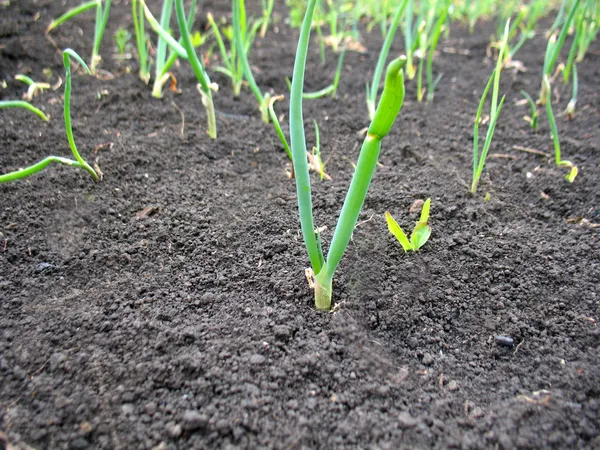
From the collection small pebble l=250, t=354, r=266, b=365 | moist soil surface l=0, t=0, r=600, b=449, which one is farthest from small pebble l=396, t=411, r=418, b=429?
small pebble l=250, t=354, r=266, b=365

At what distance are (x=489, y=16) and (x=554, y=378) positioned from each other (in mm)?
2780

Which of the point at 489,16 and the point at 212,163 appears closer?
the point at 212,163

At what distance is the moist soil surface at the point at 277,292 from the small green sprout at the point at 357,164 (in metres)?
0.17

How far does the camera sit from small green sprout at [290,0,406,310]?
2.09 ft

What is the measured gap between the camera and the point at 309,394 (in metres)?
0.79

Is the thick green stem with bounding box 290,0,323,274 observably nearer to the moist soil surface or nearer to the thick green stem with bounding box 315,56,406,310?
the thick green stem with bounding box 315,56,406,310

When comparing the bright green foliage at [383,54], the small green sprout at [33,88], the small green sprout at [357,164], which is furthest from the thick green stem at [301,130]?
the small green sprout at [33,88]

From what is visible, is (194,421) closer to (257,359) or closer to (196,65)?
(257,359)

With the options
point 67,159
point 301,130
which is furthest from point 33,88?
point 301,130

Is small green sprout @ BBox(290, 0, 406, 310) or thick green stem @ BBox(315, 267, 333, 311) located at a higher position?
small green sprout @ BBox(290, 0, 406, 310)

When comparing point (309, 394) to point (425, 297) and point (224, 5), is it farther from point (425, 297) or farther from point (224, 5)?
point (224, 5)

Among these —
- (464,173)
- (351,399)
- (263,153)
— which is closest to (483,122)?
(464,173)

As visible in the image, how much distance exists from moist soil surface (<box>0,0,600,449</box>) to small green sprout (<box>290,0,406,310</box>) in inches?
6.6

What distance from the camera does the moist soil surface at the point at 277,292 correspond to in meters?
0.75
